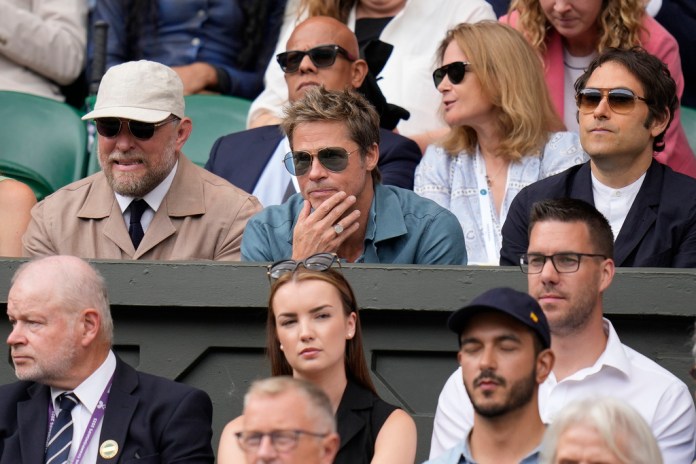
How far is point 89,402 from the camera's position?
5.27 m

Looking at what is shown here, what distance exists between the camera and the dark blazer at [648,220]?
18.9 ft

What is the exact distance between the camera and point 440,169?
22.1 ft

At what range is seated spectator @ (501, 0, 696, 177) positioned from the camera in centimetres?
700

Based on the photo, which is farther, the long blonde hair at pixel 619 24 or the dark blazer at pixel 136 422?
the long blonde hair at pixel 619 24

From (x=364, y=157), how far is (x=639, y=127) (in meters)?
1.07

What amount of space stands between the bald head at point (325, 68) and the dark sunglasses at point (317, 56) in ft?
0.05

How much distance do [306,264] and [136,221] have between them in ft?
4.34

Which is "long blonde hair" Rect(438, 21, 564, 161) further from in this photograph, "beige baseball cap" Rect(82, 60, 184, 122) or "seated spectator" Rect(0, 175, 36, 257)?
"seated spectator" Rect(0, 175, 36, 257)

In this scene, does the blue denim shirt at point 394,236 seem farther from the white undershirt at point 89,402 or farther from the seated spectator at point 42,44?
the seated spectator at point 42,44

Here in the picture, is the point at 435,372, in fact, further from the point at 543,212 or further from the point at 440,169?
the point at 440,169

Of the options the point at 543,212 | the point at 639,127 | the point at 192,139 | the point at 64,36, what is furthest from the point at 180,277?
the point at 64,36

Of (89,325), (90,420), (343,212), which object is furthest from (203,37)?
(90,420)

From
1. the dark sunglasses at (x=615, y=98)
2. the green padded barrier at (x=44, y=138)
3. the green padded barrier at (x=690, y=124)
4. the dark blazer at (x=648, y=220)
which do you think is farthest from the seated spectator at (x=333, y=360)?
the green padded barrier at (x=690, y=124)

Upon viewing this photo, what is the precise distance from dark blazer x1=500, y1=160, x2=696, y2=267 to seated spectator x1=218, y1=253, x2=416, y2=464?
106 cm
